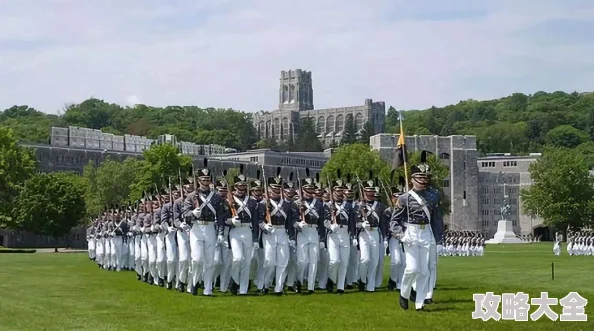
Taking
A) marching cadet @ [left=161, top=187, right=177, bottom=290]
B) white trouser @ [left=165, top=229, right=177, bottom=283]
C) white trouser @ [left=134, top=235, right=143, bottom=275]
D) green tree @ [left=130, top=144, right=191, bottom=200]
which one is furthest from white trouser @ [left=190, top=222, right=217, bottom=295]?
green tree @ [left=130, top=144, right=191, bottom=200]

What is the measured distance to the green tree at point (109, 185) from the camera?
3615 inches

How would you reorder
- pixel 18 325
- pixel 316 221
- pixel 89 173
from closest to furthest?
pixel 18 325, pixel 316 221, pixel 89 173

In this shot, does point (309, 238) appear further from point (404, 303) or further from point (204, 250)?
point (404, 303)

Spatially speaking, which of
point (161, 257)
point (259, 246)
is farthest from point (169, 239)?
point (259, 246)

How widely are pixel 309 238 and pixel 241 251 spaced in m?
1.63

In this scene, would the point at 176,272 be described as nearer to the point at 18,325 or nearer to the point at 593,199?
the point at 18,325

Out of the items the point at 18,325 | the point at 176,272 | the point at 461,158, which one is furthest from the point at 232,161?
the point at 18,325

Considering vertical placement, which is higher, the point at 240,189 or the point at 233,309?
the point at 240,189

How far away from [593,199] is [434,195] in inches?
4443

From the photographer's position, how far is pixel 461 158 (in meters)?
156

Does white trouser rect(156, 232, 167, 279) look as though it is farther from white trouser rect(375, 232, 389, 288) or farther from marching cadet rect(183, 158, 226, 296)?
white trouser rect(375, 232, 389, 288)

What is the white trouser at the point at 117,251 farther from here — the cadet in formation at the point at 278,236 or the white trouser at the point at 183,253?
the white trouser at the point at 183,253

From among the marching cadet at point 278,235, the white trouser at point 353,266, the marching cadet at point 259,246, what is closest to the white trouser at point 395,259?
the white trouser at point 353,266

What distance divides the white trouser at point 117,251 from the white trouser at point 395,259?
49.7 feet
